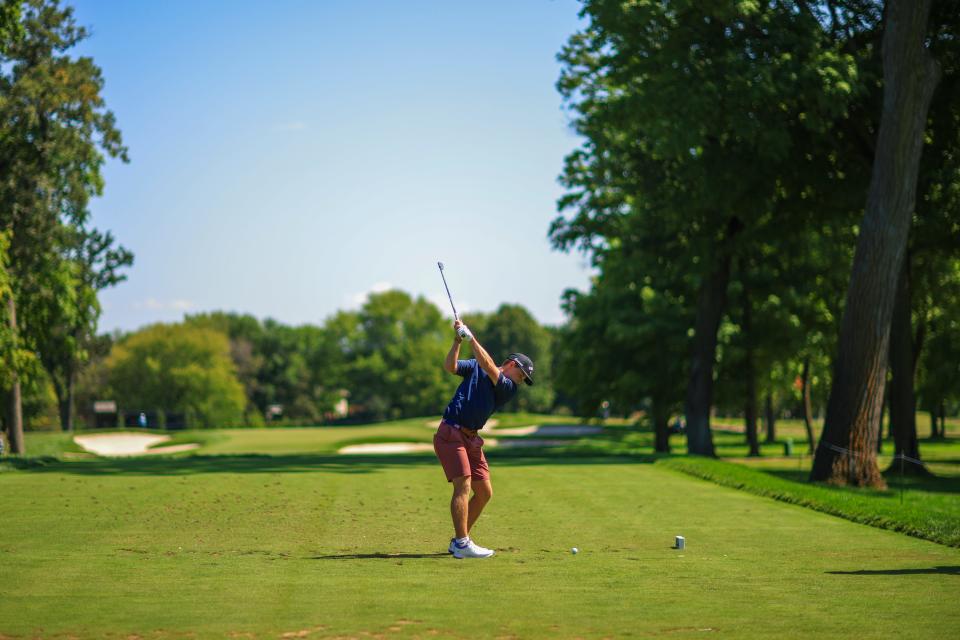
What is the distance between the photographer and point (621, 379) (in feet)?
156

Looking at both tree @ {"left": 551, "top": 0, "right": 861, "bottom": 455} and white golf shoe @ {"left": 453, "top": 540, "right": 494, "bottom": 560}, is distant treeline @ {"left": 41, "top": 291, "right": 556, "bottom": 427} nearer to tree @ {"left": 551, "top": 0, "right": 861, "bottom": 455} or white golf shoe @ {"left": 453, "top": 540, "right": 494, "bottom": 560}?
tree @ {"left": 551, "top": 0, "right": 861, "bottom": 455}

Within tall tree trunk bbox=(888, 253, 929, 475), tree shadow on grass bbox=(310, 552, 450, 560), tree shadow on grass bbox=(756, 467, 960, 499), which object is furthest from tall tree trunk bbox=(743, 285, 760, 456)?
tree shadow on grass bbox=(310, 552, 450, 560)

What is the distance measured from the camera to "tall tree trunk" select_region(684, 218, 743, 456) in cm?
3756

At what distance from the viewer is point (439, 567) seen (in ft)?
34.0

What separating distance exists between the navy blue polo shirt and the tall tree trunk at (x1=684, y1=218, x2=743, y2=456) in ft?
86.3

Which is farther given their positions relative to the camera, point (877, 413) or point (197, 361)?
point (197, 361)

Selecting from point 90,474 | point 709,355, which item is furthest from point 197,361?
point 90,474

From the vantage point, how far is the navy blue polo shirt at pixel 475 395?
11.2 metres

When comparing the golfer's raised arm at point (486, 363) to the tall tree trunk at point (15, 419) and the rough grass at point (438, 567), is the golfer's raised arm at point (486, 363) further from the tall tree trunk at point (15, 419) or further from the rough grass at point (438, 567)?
the tall tree trunk at point (15, 419)

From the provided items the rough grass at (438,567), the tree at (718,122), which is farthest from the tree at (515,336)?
the rough grass at (438,567)

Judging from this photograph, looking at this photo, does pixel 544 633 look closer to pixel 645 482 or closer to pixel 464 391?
pixel 464 391

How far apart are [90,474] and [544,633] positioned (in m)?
17.8

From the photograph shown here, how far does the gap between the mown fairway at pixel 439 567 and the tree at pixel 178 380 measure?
100774mm

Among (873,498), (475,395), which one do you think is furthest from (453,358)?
(873,498)
